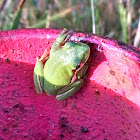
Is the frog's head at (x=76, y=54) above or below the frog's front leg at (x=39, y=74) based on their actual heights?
above

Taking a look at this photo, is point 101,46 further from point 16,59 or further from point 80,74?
point 16,59

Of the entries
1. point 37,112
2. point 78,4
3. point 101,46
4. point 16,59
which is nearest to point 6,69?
point 16,59

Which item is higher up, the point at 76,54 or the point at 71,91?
the point at 76,54

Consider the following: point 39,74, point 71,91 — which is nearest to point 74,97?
point 71,91

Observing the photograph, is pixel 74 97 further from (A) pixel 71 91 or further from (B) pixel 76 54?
(B) pixel 76 54

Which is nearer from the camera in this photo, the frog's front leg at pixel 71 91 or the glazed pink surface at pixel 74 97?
the glazed pink surface at pixel 74 97
